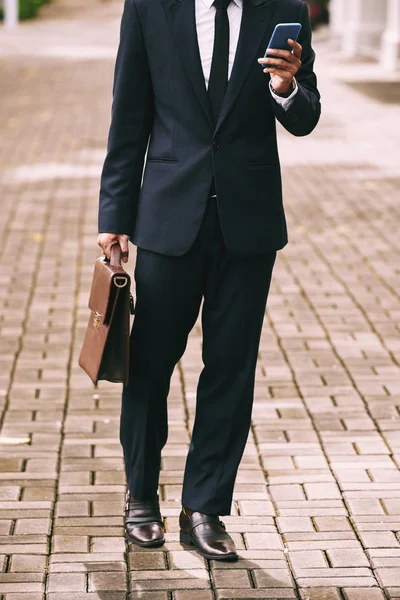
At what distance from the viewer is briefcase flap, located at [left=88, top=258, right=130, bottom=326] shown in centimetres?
342

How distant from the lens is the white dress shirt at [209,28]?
3350 mm

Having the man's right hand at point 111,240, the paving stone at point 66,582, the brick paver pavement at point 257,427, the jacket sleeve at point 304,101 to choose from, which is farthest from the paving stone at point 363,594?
the jacket sleeve at point 304,101

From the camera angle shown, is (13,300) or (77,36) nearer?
(13,300)

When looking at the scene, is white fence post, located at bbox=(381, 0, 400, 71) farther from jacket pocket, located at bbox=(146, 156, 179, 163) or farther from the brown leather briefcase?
the brown leather briefcase

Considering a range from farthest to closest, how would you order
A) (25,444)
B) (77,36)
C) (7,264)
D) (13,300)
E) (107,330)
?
(77,36)
(7,264)
(13,300)
(25,444)
(107,330)

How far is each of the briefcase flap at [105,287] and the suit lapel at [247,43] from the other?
1.71 ft

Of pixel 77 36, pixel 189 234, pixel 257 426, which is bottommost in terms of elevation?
pixel 77 36

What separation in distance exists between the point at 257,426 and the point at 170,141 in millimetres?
1814

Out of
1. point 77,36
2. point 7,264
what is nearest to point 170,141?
point 7,264

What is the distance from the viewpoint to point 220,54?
3336 millimetres

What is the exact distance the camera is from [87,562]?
357cm

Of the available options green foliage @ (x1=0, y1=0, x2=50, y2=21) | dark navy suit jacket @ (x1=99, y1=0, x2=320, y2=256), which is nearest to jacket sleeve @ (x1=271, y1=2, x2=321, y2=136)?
dark navy suit jacket @ (x1=99, y1=0, x2=320, y2=256)

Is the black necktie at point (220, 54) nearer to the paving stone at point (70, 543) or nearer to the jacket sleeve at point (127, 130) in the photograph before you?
the jacket sleeve at point (127, 130)

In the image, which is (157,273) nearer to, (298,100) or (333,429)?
(298,100)
